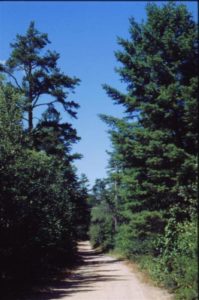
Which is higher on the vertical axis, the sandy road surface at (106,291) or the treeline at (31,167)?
the treeline at (31,167)

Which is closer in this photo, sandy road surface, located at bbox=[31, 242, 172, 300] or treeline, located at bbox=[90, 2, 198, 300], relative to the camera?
sandy road surface, located at bbox=[31, 242, 172, 300]

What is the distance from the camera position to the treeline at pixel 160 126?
19359mm

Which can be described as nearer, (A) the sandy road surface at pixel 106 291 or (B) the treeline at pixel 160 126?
(A) the sandy road surface at pixel 106 291

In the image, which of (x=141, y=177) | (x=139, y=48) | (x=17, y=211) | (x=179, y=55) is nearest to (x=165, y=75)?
(x=179, y=55)

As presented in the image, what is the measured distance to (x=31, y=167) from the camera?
20328mm

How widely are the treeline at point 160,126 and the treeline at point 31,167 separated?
14.8 ft

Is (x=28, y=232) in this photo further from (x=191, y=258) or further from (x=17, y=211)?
(x=191, y=258)

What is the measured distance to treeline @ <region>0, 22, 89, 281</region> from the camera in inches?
702

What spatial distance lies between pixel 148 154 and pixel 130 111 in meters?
3.99

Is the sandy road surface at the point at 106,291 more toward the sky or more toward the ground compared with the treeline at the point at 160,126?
more toward the ground

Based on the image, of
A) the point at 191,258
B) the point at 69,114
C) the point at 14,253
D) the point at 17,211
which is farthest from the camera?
the point at 69,114

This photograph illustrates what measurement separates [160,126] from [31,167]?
613 cm

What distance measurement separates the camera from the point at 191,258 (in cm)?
1421

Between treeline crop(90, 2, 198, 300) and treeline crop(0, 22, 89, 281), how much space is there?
452cm
